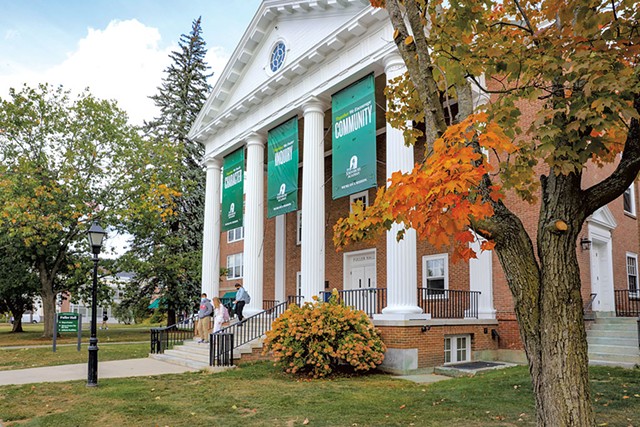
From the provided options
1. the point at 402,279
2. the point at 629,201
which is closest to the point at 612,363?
the point at 402,279

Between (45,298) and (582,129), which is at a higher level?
(582,129)

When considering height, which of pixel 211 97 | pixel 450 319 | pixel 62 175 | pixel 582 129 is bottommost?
pixel 450 319

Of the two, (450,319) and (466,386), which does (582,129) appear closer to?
(466,386)

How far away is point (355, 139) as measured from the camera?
16.0m

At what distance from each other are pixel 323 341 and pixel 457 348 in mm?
4711

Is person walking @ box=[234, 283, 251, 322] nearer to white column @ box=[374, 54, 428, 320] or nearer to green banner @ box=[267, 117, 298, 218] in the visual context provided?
green banner @ box=[267, 117, 298, 218]

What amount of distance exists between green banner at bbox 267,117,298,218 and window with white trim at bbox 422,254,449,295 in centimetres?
508

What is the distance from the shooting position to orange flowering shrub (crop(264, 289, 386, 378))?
42.3 feet

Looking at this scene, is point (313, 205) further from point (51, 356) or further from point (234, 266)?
point (234, 266)

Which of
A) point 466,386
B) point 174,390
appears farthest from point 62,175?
point 466,386

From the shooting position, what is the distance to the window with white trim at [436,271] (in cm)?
1869

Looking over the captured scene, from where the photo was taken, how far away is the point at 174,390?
37.9ft

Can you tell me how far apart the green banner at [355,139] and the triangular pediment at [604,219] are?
7.60 m

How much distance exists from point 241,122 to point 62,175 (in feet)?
36.1
